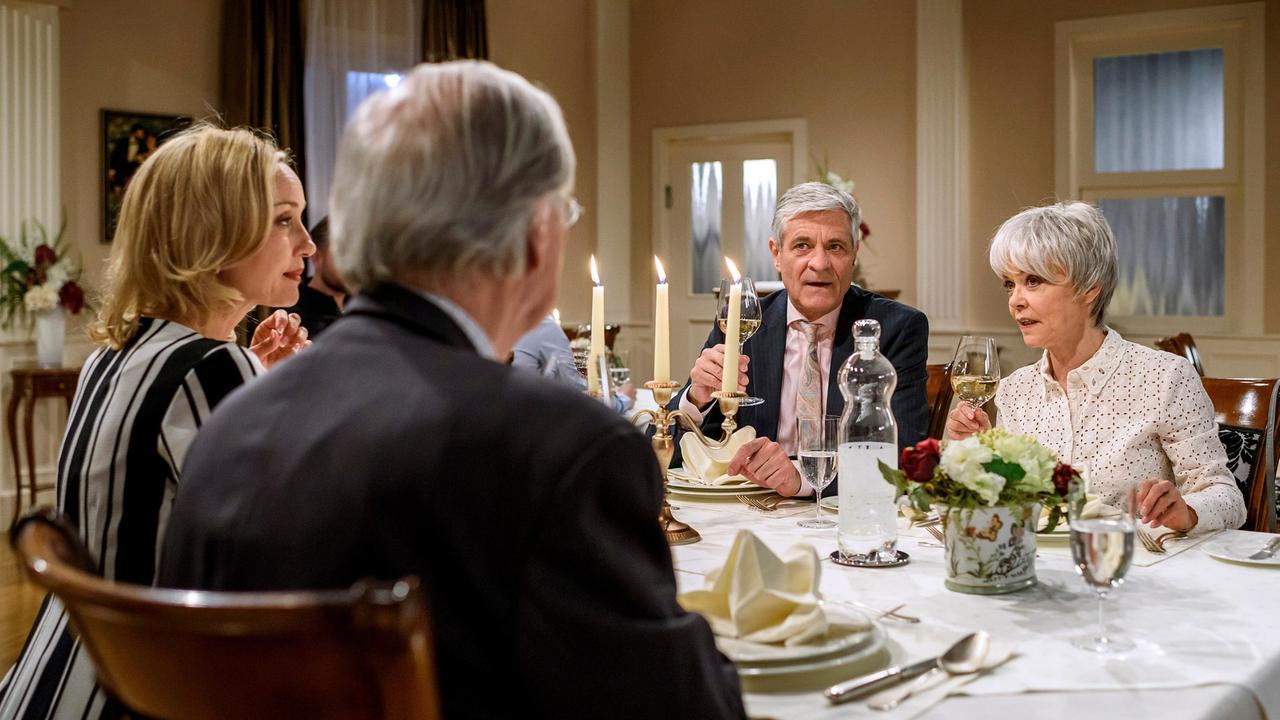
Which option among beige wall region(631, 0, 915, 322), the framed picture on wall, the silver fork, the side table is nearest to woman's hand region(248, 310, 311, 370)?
the silver fork

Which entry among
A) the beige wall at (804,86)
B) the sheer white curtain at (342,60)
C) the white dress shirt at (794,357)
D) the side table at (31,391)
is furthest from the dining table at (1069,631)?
the beige wall at (804,86)

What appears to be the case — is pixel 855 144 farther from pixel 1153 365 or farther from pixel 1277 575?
pixel 1277 575

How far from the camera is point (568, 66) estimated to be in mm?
8625

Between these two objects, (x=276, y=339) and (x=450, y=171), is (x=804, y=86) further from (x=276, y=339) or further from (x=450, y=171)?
(x=450, y=171)

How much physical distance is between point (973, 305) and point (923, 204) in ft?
2.30

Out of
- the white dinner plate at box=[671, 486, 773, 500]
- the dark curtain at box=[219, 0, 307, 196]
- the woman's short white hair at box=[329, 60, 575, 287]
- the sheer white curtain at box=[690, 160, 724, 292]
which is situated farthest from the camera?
the sheer white curtain at box=[690, 160, 724, 292]

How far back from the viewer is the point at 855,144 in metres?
7.85

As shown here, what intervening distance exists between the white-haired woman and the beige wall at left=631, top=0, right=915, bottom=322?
5225 millimetres

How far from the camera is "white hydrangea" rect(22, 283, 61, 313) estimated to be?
18.5 ft

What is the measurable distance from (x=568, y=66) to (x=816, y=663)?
7782 millimetres

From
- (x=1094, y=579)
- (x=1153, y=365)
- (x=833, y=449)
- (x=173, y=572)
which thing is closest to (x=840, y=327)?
(x=1153, y=365)

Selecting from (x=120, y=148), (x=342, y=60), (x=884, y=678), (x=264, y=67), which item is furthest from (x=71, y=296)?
(x=884, y=678)

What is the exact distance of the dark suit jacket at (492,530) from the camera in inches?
37.1

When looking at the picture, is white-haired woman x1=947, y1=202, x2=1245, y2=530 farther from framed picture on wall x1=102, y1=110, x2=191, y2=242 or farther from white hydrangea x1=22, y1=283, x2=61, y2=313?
framed picture on wall x1=102, y1=110, x2=191, y2=242
